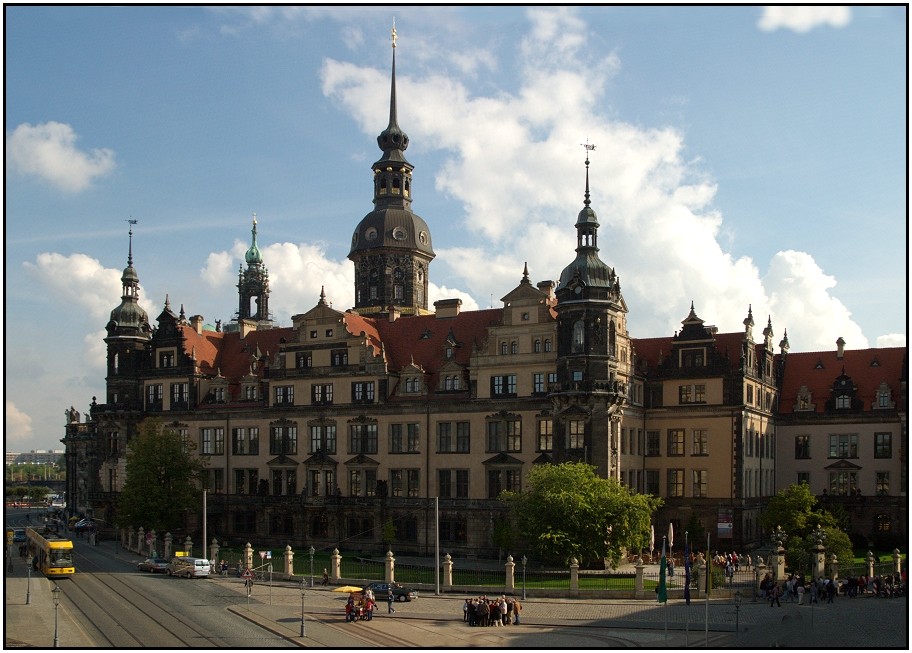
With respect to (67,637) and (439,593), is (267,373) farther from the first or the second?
(67,637)

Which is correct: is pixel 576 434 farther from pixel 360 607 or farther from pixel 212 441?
pixel 212 441

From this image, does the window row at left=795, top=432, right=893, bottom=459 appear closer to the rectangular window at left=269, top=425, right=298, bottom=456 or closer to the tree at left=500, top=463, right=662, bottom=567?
the tree at left=500, top=463, right=662, bottom=567

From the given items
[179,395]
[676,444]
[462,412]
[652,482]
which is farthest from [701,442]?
[179,395]

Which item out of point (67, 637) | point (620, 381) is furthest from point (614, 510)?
point (67, 637)

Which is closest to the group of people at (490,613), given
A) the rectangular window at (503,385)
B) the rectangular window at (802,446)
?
the rectangular window at (503,385)

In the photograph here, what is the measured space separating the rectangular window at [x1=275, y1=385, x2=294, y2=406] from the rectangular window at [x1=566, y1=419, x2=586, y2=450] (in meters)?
25.5

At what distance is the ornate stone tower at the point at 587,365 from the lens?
77.8 meters

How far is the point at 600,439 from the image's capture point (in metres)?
77.5

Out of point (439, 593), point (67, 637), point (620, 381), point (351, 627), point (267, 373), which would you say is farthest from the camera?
point (267, 373)

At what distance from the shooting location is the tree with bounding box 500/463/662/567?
222 ft

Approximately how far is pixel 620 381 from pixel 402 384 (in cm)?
1708

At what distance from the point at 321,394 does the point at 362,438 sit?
5.50 metres

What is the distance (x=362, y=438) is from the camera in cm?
8856

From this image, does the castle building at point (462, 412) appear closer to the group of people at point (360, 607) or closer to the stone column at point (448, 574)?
the stone column at point (448, 574)
